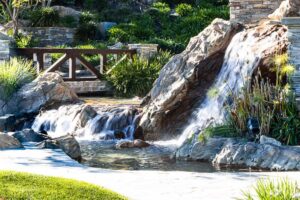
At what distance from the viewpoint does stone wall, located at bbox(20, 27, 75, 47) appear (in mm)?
30312

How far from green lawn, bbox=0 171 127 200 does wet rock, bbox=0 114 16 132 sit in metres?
8.42

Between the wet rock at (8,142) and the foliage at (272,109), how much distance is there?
374 centimetres

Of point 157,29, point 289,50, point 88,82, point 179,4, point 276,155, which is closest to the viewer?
point 276,155

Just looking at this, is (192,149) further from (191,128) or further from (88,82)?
(88,82)

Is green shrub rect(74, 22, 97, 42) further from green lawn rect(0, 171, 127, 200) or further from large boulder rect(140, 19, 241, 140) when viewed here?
green lawn rect(0, 171, 127, 200)

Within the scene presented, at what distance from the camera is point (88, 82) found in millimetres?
22953

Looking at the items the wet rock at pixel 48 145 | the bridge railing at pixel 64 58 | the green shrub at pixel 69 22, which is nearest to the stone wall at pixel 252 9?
the bridge railing at pixel 64 58

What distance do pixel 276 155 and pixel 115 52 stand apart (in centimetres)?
1331

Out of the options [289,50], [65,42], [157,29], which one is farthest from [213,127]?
[157,29]

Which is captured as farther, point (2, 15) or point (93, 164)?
point (2, 15)

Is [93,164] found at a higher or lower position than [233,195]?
lower

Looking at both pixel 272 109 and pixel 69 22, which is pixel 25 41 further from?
pixel 272 109

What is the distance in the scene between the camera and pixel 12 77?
1856 centimetres

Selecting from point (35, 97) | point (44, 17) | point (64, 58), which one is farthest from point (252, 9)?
point (44, 17)
